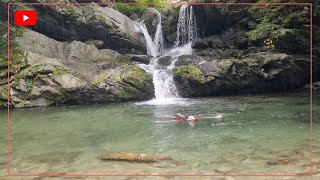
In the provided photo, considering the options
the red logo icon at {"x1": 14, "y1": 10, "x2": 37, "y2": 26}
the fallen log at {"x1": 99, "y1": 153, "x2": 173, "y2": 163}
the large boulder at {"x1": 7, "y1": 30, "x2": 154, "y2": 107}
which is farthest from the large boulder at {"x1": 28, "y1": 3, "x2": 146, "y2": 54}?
the fallen log at {"x1": 99, "y1": 153, "x2": 173, "y2": 163}

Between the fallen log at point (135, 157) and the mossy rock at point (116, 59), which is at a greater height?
the mossy rock at point (116, 59)

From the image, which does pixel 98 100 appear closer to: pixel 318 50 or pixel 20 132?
pixel 20 132

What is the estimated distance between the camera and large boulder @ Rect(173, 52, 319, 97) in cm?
2059

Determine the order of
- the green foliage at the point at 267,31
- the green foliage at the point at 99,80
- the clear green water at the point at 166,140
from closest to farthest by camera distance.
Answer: the clear green water at the point at 166,140, the green foliage at the point at 99,80, the green foliage at the point at 267,31

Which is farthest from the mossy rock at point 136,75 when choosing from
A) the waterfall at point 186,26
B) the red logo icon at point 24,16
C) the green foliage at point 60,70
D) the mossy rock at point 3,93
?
the waterfall at point 186,26

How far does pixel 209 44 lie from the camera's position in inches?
980

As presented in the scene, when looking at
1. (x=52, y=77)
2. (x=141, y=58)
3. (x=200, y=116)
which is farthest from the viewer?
(x=141, y=58)

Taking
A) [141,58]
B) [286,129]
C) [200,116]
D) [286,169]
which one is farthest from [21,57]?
[286,169]

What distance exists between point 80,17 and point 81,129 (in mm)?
14233

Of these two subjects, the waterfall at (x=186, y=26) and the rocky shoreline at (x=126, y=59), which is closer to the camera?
the rocky shoreline at (x=126, y=59)

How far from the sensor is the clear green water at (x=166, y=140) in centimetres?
693

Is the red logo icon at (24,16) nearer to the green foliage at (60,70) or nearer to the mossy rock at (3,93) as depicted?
the green foliage at (60,70)

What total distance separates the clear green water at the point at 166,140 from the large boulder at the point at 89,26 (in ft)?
30.4

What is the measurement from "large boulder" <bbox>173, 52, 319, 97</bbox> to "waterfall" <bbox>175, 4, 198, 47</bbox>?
6.47 meters
